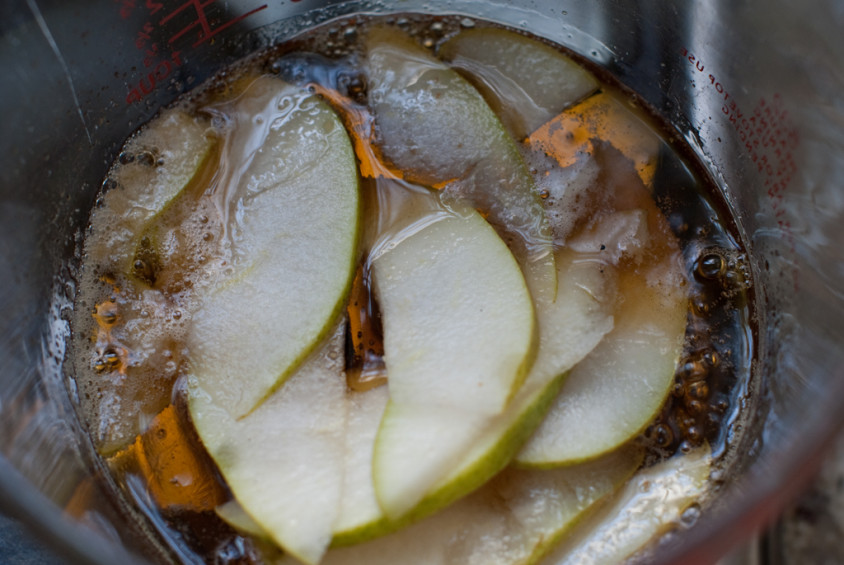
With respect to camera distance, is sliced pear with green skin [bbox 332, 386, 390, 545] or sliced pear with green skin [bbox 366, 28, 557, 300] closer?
sliced pear with green skin [bbox 332, 386, 390, 545]

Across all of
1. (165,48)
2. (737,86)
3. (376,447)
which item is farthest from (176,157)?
(737,86)

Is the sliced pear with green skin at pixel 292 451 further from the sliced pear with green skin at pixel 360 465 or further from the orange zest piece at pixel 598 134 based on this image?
the orange zest piece at pixel 598 134

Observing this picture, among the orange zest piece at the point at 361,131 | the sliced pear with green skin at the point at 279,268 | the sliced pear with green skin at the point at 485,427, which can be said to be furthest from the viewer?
the orange zest piece at the point at 361,131

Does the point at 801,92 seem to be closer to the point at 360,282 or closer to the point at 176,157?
the point at 360,282

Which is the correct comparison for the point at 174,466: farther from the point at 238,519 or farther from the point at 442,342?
the point at 442,342

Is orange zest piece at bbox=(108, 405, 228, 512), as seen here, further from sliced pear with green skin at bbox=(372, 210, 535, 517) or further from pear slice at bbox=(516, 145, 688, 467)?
pear slice at bbox=(516, 145, 688, 467)

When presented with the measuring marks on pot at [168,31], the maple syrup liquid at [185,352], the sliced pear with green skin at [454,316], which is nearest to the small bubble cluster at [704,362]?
the maple syrup liquid at [185,352]

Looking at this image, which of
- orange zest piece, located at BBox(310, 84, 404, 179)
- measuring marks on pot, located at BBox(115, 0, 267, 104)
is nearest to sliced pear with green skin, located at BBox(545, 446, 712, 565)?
orange zest piece, located at BBox(310, 84, 404, 179)
